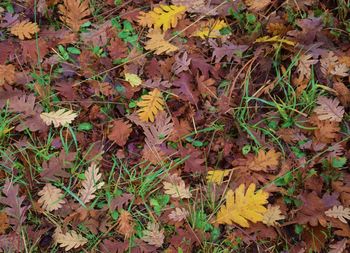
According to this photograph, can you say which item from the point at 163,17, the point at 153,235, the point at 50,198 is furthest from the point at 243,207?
the point at 163,17

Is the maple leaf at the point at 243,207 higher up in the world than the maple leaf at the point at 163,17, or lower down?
lower down

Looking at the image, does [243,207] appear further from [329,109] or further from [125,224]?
[329,109]

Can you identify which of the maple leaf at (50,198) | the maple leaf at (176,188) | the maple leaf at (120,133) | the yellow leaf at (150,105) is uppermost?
the yellow leaf at (150,105)

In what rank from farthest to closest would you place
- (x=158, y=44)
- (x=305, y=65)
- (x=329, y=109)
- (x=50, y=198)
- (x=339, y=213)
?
(x=158, y=44) → (x=305, y=65) → (x=329, y=109) → (x=50, y=198) → (x=339, y=213)

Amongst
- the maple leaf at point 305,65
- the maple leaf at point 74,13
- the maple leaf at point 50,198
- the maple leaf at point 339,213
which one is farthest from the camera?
the maple leaf at point 74,13

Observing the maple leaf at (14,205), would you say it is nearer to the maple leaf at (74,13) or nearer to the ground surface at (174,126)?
the ground surface at (174,126)

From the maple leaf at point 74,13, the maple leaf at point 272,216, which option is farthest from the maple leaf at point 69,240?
the maple leaf at point 74,13
